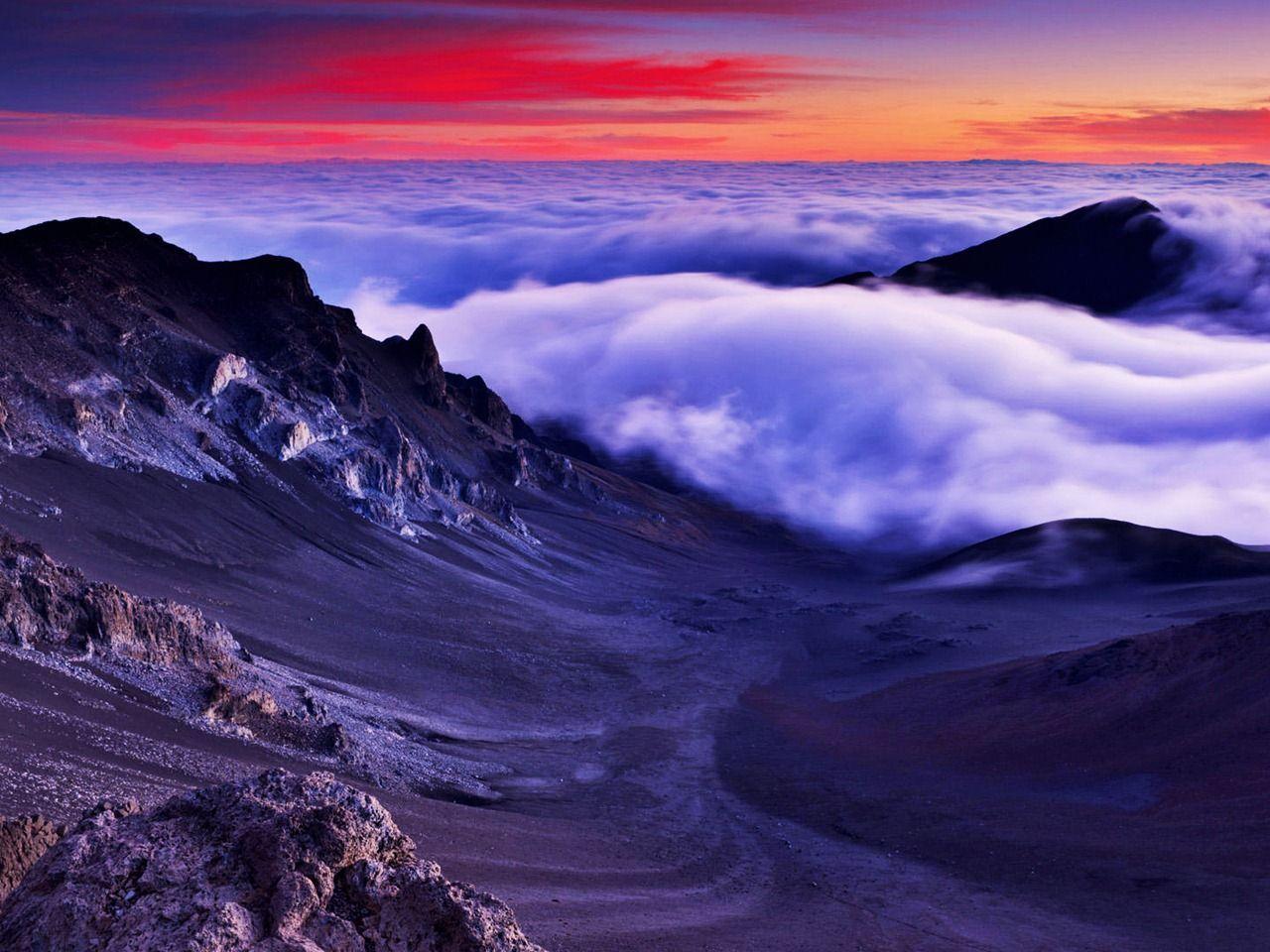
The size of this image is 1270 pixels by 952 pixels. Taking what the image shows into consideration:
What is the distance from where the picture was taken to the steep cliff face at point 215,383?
203 ft

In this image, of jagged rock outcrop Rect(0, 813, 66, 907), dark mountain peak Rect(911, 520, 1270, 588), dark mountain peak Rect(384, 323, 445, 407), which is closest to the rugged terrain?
jagged rock outcrop Rect(0, 813, 66, 907)

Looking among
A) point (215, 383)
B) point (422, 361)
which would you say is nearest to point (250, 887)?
point (215, 383)

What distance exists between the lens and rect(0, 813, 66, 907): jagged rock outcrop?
490 inches

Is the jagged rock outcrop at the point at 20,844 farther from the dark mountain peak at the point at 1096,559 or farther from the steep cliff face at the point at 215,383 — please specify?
the dark mountain peak at the point at 1096,559

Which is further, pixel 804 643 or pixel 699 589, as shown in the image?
pixel 699 589

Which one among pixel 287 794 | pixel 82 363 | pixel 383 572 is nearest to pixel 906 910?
pixel 287 794

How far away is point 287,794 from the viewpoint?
11023mm

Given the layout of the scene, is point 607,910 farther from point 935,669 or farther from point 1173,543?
point 1173,543

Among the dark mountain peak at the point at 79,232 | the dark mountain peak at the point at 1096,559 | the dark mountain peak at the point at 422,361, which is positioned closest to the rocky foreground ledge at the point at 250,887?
the dark mountain peak at the point at 79,232

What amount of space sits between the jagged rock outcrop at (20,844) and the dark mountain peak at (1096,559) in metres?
85.6

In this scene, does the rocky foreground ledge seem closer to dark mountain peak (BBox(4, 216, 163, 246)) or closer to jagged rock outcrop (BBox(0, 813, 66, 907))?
jagged rock outcrop (BBox(0, 813, 66, 907))

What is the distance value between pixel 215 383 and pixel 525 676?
88.8 ft

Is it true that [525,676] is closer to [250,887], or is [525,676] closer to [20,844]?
[20,844]

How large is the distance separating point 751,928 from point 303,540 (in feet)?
152
